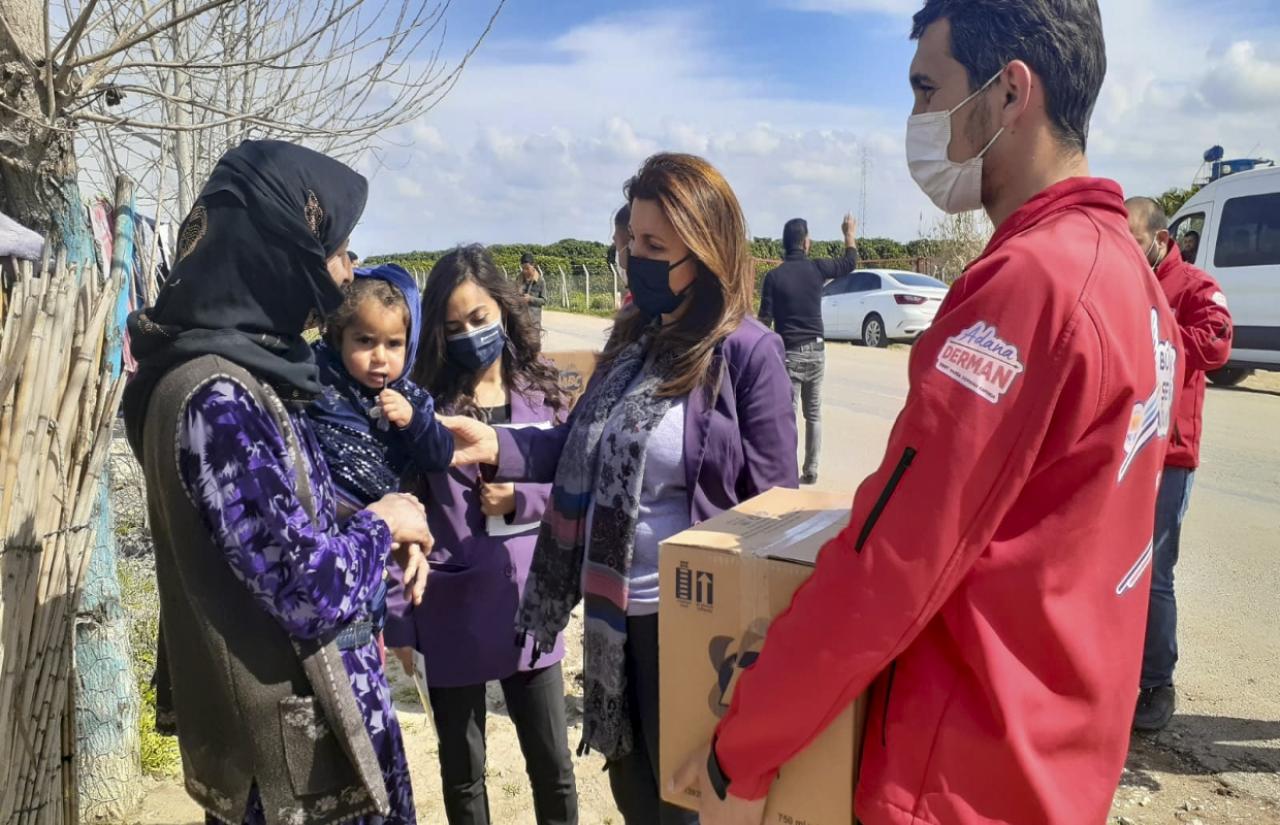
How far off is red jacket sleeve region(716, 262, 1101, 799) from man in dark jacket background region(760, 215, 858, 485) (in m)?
5.86

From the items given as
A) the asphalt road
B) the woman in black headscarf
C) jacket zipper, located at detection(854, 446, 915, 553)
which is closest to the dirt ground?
the asphalt road

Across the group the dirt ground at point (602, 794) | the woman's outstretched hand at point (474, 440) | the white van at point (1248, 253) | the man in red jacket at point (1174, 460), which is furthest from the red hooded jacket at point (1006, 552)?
the white van at point (1248, 253)

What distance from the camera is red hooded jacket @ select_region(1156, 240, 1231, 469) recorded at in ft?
11.5

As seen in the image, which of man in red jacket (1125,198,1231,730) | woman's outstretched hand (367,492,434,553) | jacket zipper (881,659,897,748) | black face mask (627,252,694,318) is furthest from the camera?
man in red jacket (1125,198,1231,730)

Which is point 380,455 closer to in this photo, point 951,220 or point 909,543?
point 909,543

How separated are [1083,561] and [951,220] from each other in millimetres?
20958

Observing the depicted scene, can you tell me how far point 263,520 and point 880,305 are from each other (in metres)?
14.4

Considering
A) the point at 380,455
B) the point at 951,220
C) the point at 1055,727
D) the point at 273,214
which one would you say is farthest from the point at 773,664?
the point at 951,220

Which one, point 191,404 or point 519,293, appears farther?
point 519,293

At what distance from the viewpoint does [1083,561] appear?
3.82 feet

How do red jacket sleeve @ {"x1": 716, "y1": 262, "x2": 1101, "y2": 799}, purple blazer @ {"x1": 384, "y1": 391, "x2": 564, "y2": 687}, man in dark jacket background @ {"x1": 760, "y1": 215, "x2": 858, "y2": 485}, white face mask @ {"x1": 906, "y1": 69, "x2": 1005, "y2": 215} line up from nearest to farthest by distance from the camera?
red jacket sleeve @ {"x1": 716, "y1": 262, "x2": 1101, "y2": 799}
white face mask @ {"x1": 906, "y1": 69, "x2": 1005, "y2": 215}
purple blazer @ {"x1": 384, "y1": 391, "x2": 564, "y2": 687}
man in dark jacket background @ {"x1": 760, "y1": 215, "x2": 858, "y2": 485}

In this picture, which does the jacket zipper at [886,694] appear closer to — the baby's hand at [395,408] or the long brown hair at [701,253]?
the long brown hair at [701,253]

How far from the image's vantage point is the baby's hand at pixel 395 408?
7.44 feet

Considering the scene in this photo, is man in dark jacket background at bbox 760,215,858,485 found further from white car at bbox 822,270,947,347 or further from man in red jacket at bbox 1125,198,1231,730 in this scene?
white car at bbox 822,270,947,347
